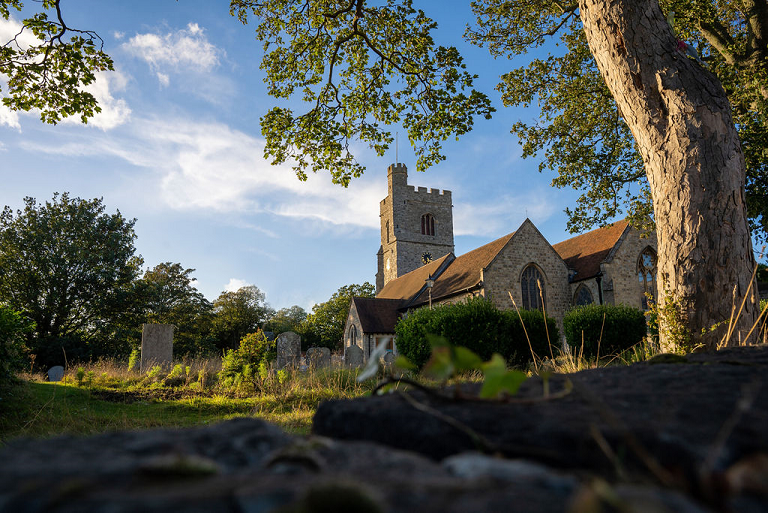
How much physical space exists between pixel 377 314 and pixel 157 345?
761 inches

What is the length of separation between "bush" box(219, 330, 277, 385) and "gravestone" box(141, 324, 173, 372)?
4028mm

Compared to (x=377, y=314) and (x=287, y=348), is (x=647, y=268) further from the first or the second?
(x=287, y=348)

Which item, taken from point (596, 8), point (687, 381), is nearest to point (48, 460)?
point (687, 381)

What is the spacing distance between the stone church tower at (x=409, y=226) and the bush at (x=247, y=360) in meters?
33.6

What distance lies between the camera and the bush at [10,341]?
26.2 feet

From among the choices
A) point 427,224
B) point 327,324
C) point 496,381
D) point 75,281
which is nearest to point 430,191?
point 427,224

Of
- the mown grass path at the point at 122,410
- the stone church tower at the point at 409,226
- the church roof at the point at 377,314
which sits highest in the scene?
the stone church tower at the point at 409,226

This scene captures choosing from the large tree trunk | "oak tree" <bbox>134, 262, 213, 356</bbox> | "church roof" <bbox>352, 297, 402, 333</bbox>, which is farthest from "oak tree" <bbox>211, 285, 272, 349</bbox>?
the large tree trunk

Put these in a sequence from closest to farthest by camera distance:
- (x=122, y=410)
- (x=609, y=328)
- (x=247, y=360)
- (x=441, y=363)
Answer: (x=441, y=363) → (x=122, y=410) → (x=247, y=360) → (x=609, y=328)

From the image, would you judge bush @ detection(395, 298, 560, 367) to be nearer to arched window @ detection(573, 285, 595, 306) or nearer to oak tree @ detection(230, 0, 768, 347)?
oak tree @ detection(230, 0, 768, 347)

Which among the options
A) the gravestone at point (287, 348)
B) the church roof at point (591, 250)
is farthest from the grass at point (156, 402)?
the church roof at point (591, 250)

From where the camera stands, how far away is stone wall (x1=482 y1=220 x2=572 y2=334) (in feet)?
87.4

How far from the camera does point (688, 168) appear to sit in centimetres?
513

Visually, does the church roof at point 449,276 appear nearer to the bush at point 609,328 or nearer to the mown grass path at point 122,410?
the bush at point 609,328
